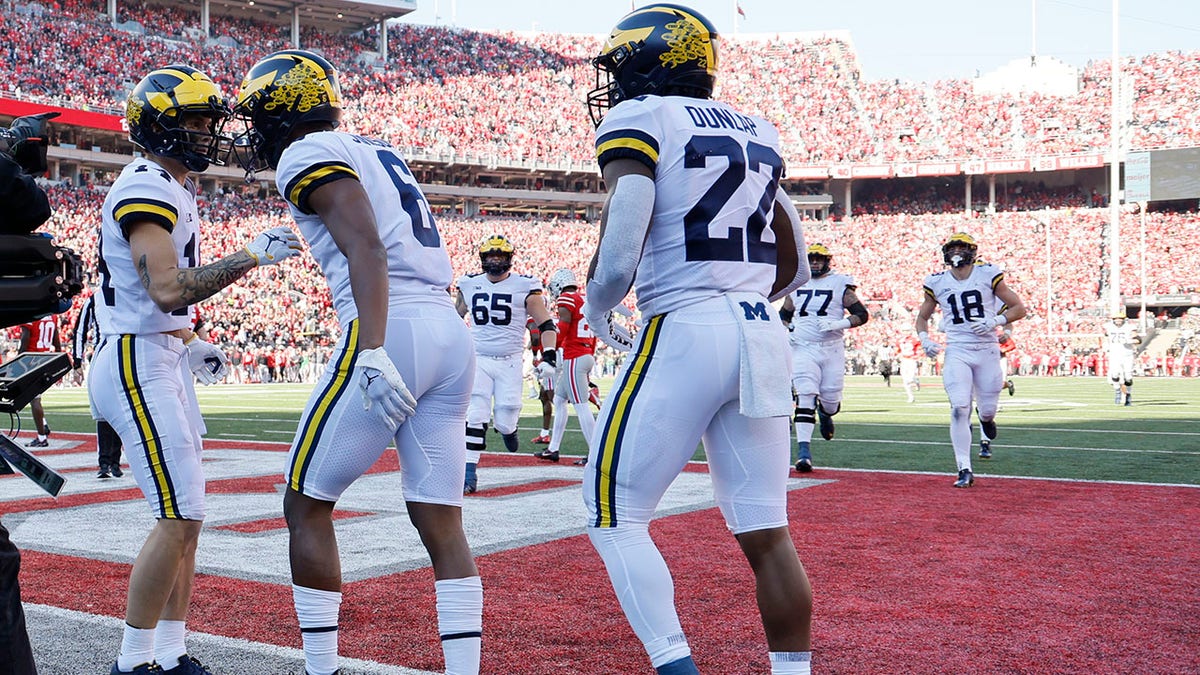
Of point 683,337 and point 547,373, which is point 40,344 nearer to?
point 547,373

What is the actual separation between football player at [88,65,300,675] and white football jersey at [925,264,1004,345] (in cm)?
681

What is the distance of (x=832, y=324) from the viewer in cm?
1020

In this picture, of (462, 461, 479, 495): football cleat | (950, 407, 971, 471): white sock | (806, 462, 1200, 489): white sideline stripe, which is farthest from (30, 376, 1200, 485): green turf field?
(462, 461, 479, 495): football cleat

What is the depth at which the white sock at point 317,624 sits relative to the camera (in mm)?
3004

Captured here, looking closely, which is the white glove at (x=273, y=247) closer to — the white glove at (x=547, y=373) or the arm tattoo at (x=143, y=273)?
the arm tattoo at (x=143, y=273)

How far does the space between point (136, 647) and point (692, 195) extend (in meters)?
2.28

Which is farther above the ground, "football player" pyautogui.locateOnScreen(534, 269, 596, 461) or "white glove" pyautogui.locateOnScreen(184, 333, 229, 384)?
"white glove" pyautogui.locateOnScreen(184, 333, 229, 384)

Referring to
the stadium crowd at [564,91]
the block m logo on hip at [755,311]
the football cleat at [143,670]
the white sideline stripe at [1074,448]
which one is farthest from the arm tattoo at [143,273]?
the stadium crowd at [564,91]

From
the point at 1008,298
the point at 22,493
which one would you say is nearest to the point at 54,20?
the point at 22,493

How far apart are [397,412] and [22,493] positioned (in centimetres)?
676

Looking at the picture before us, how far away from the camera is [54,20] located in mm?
42031

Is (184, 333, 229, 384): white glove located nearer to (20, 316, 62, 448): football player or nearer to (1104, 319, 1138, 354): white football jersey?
(20, 316, 62, 448): football player

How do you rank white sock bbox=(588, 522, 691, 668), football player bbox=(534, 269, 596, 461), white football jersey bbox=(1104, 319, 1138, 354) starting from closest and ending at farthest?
white sock bbox=(588, 522, 691, 668) < football player bbox=(534, 269, 596, 461) < white football jersey bbox=(1104, 319, 1138, 354)

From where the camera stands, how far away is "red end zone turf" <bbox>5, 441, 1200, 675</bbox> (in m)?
3.79
